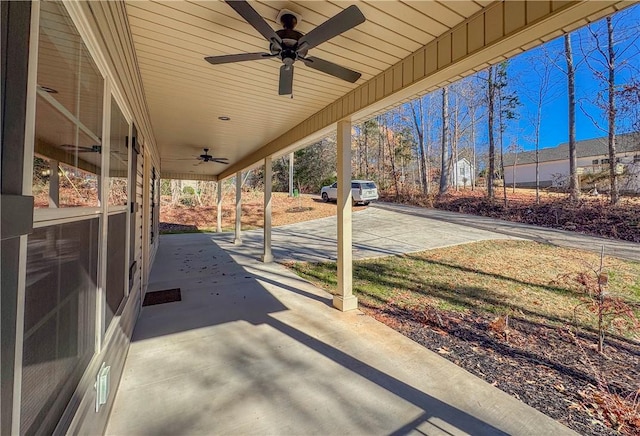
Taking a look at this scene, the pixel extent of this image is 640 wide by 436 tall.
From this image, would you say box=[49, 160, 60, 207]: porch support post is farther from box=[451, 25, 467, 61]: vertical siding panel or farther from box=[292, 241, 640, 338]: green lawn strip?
box=[292, 241, 640, 338]: green lawn strip

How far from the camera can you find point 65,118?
1.21m

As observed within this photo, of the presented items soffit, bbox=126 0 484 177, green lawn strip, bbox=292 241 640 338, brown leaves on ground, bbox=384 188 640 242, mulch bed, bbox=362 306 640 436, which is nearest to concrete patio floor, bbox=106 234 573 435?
mulch bed, bbox=362 306 640 436

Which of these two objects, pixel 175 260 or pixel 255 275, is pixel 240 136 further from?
pixel 175 260

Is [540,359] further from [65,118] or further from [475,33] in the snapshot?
[65,118]

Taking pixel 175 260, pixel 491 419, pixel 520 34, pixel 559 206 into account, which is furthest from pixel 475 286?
pixel 559 206

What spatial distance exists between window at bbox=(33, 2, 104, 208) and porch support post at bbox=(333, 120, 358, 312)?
271 centimetres

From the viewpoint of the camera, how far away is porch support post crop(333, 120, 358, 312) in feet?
12.6

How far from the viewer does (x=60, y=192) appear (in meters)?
1.18

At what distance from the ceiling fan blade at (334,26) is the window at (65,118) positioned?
1332 mm

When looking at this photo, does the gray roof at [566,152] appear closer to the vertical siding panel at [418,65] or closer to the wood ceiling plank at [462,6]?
the vertical siding panel at [418,65]

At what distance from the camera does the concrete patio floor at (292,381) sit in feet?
6.15

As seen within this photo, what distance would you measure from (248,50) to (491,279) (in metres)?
5.17

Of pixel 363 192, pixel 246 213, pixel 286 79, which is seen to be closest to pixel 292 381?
pixel 286 79

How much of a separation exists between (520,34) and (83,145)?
110 inches
